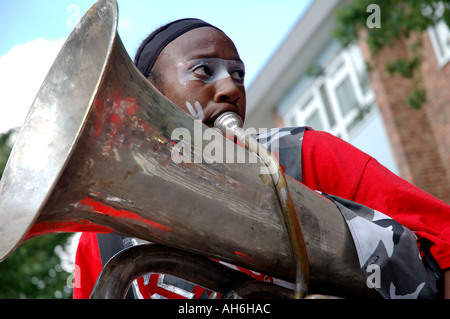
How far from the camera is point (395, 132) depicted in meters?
9.67

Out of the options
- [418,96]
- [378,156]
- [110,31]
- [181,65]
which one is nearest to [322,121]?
[378,156]

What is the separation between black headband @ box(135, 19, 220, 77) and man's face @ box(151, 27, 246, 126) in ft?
0.11

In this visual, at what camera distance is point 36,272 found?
259 inches

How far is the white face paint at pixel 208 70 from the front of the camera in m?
2.18

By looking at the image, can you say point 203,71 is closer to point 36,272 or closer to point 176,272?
point 176,272

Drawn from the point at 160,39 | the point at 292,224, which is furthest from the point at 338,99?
the point at 292,224

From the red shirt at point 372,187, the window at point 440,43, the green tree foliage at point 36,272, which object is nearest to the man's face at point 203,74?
the red shirt at point 372,187

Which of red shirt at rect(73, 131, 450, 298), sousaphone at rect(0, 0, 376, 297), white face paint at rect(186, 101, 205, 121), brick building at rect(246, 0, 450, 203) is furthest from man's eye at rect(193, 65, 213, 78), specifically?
brick building at rect(246, 0, 450, 203)

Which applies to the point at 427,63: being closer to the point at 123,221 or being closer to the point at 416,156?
the point at 416,156

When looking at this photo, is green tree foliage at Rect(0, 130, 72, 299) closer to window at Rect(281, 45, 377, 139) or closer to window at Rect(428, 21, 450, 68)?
window at Rect(281, 45, 377, 139)

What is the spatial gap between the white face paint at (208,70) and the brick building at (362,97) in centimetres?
601

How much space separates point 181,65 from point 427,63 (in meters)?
7.90

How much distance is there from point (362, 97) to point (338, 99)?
2.89 ft

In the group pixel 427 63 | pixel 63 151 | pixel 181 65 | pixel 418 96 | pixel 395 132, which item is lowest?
pixel 63 151
